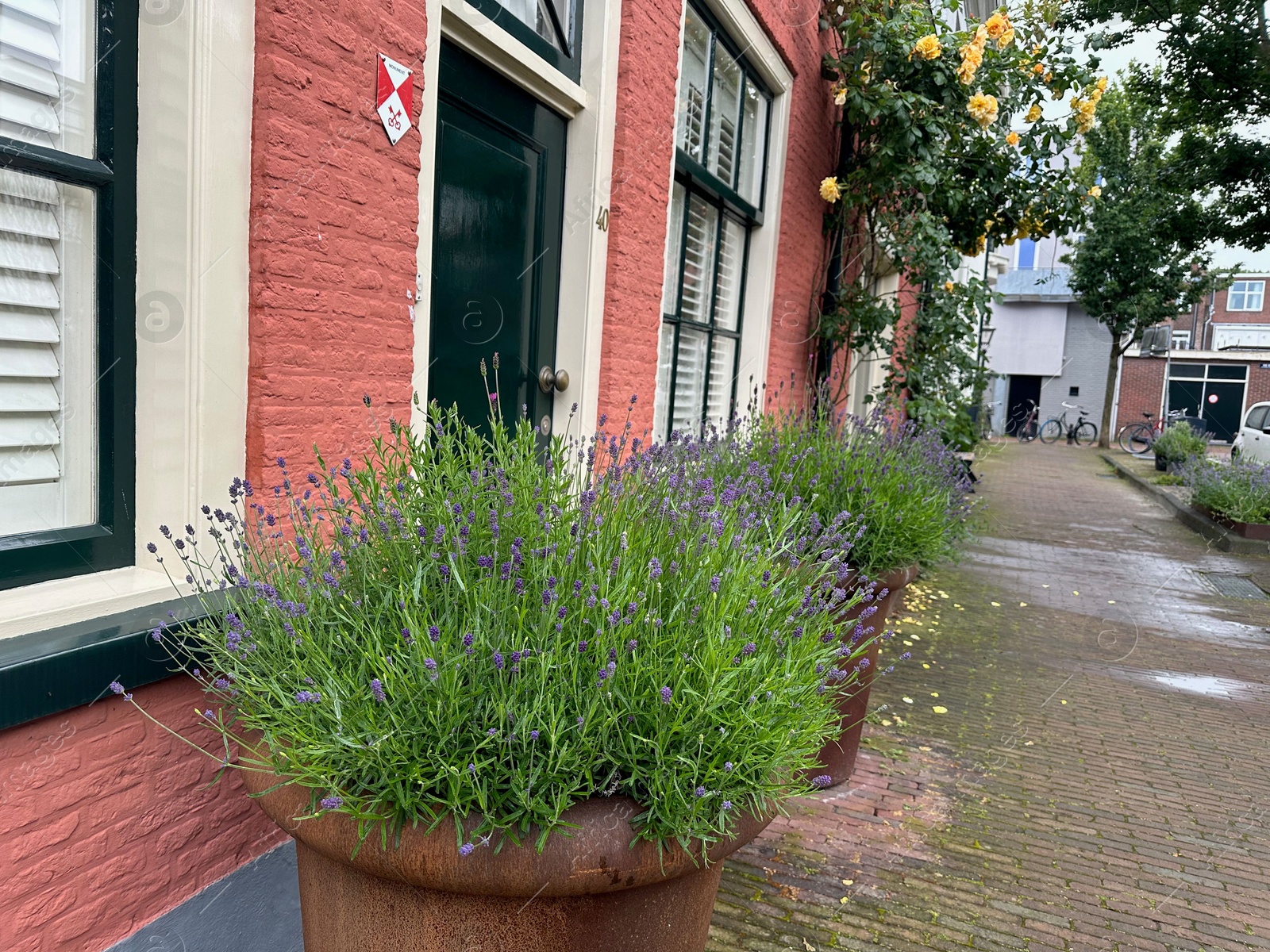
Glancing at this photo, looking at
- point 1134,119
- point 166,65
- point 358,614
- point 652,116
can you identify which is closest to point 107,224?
point 166,65

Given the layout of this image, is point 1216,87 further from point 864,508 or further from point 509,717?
point 509,717

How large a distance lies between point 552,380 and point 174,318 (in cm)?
199

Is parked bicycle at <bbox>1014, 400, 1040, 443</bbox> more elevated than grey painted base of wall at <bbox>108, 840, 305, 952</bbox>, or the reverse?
parked bicycle at <bbox>1014, 400, 1040, 443</bbox>

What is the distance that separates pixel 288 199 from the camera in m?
2.31

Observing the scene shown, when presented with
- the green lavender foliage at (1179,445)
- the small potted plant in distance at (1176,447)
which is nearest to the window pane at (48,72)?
the small potted plant in distance at (1176,447)

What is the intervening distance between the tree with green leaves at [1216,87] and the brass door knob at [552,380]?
802 cm

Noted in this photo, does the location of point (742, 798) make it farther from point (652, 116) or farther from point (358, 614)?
point (652, 116)

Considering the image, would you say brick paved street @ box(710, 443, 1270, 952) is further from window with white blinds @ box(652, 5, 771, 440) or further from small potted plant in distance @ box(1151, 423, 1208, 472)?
small potted plant in distance @ box(1151, 423, 1208, 472)

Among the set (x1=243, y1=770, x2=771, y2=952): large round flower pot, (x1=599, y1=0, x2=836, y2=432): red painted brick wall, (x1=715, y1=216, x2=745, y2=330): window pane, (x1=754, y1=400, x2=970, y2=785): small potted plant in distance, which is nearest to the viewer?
(x1=243, y1=770, x2=771, y2=952): large round flower pot

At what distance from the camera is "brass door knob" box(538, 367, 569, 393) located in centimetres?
391

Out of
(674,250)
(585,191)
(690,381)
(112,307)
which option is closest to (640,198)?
(585,191)

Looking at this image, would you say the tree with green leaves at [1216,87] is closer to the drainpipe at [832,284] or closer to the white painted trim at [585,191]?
the drainpipe at [832,284]

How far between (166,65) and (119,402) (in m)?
0.77

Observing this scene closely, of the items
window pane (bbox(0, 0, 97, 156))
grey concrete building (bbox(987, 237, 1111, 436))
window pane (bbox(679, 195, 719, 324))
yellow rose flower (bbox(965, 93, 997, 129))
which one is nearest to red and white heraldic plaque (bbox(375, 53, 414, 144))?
window pane (bbox(0, 0, 97, 156))
